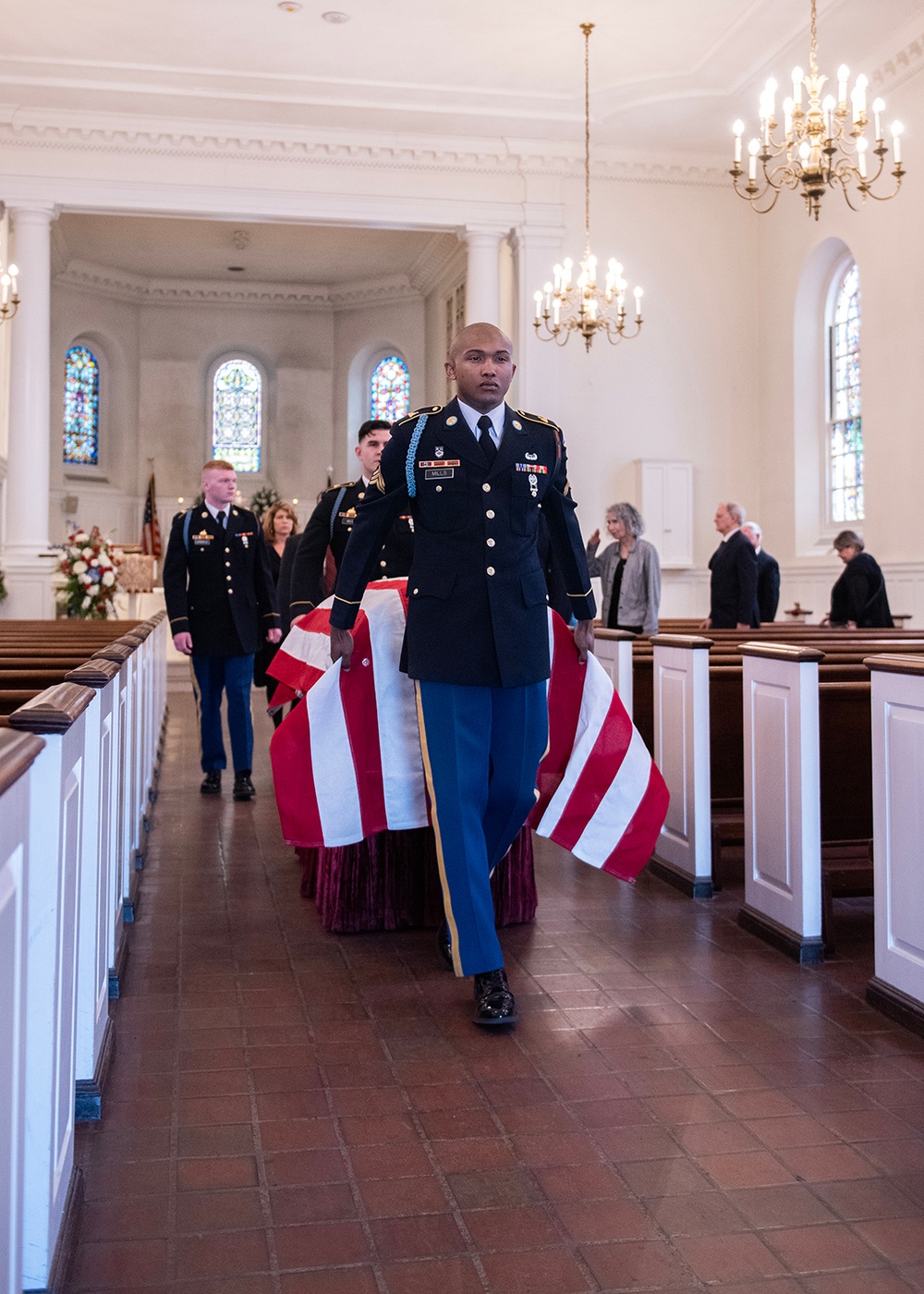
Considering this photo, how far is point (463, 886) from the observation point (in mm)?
2906

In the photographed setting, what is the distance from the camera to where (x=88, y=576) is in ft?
28.6

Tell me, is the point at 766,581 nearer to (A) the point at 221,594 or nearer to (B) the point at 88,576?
(A) the point at 221,594

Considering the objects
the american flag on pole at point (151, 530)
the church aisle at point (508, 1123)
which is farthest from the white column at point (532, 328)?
the church aisle at point (508, 1123)

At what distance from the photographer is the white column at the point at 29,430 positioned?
11.6m

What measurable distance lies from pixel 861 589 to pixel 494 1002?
5403 millimetres

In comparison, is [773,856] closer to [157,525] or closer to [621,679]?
[621,679]

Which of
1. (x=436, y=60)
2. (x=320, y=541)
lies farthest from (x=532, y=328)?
(x=320, y=541)

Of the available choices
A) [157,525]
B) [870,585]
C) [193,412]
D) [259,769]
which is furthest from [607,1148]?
[193,412]

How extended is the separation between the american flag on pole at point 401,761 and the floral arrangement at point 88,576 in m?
5.59

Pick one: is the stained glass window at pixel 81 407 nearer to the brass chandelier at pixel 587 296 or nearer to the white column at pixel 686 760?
the brass chandelier at pixel 587 296

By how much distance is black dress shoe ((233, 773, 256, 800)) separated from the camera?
607 centimetres

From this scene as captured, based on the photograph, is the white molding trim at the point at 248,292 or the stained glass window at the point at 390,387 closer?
the white molding trim at the point at 248,292

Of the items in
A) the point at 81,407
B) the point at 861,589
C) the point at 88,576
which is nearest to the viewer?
the point at 861,589

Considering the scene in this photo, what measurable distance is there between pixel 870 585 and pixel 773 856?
4.35 meters
